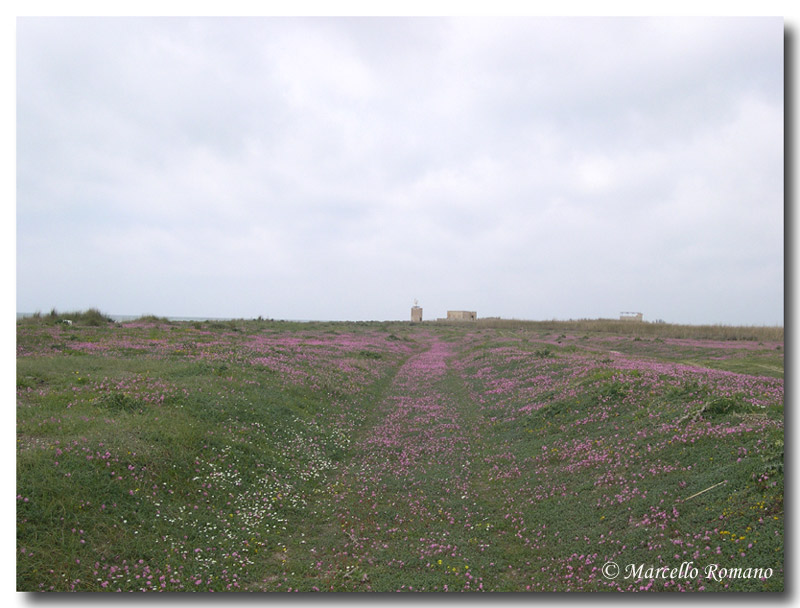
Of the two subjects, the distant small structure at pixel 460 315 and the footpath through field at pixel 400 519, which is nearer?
the footpath through field at pixel 400 519

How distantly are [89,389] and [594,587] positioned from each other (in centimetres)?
1478

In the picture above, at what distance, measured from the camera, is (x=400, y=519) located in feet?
28.9

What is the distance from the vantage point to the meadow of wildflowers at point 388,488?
6316 mm

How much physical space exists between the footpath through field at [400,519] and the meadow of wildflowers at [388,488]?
0.05 metres

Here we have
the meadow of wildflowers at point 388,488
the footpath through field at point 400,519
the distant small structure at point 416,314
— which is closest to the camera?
the meadow of wildflowers at point 388,488

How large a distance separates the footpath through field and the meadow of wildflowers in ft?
0.17

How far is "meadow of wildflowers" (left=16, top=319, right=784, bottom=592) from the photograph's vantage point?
6.32m

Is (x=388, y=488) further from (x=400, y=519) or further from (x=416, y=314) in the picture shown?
(x=416, y=314)

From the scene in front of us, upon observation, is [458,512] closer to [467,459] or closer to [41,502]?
[467,459]

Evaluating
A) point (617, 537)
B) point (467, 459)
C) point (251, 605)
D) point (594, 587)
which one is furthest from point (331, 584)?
point (467, 459)

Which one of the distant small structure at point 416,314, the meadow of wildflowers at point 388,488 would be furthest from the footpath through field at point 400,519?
the distant small structure at point 416,314

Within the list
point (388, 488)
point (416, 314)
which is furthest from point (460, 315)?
point (388, 488)

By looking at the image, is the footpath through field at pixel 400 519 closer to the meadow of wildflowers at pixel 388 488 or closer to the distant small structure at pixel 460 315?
the meadow of wildflowers at pixel 388 488

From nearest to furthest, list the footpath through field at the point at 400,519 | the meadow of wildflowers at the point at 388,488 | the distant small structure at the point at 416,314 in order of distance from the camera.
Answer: the meadow of wildflowers at the point at 388,488
the footpath through field at the point at 400,519
the distant small structure at the point at 416,314
